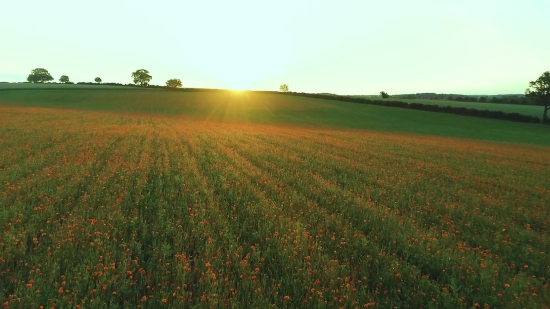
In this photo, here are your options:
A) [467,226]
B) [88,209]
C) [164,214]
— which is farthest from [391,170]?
[88,209]

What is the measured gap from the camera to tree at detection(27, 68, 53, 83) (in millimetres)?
160875

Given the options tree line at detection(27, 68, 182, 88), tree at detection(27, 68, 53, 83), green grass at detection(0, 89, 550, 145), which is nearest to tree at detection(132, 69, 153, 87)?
tree line at detection(27, 68, 182, 88)

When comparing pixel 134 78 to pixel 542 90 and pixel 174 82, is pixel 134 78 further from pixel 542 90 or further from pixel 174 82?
pixel 542 90

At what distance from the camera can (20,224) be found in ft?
19.4

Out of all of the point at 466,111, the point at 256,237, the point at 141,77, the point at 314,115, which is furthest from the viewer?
the point at 141,77

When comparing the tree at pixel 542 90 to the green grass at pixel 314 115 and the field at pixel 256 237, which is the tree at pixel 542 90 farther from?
the field at pixel 256 237

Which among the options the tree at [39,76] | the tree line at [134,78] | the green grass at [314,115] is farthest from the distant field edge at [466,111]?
the tree at [39,76]

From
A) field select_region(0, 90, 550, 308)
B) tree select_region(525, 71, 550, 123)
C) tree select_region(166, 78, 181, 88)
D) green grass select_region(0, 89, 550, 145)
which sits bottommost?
field select_region(0, 90, 550, 308)

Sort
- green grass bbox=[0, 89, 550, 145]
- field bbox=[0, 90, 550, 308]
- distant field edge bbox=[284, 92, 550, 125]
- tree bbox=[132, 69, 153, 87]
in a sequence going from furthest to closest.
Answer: tree bbox=[132, 69, 153, 87] < distant field edge bbox=[284, 92, 550, 125] < green grass bbox=[0, 89, 550, 145] < field bbox=[0, 90, 550, 308]

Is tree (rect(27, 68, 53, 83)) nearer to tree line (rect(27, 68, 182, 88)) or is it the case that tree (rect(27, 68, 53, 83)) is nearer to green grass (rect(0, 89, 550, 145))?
tree line (rect(27, 68, 182, 88))

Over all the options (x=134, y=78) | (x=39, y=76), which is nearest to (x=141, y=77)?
(x=134, y=78)

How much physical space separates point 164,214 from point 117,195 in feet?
7.04

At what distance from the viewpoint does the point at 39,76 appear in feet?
532

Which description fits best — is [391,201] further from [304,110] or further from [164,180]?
[304,110]
